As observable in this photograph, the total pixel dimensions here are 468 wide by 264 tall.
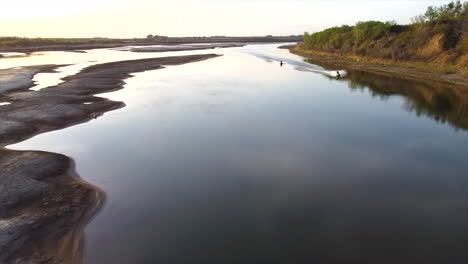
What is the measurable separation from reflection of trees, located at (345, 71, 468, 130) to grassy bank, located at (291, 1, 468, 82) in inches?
243

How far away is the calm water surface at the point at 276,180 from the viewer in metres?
11.3

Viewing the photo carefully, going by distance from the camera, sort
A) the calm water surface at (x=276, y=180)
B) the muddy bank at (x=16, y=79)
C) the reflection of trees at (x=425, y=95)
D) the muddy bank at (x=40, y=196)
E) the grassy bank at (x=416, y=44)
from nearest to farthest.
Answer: the muddy bank at (x=40, y=196) < the calm water surface at (x=276, y=180) < the reflection of trees at (x=425, y=95) < the muddy bank at (x=16, y=79) < the grassy bank at (x=416, y=44)

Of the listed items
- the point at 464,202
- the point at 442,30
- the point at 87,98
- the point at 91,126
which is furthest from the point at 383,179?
the point at 442,30

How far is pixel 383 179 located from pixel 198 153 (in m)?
10.1

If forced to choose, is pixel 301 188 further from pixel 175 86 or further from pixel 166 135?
pixel 175 86

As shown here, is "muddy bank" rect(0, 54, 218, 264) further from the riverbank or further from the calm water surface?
the riverbank

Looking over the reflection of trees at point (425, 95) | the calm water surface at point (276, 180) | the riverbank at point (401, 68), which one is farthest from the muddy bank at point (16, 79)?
the riverbank at point (401, 68)

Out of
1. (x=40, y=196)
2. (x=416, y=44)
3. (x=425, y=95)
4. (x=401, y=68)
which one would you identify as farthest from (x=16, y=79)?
(x=416, y=44)

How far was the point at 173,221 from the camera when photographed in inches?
506

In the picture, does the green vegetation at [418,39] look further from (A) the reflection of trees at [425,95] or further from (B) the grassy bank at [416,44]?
(A) the reflection of trees at [425,95]

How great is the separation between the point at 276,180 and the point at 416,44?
53306mm

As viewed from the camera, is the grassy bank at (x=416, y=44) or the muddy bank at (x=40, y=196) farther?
the grassy bank at (x=416, y=44)

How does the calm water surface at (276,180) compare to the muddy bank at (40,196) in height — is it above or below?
below

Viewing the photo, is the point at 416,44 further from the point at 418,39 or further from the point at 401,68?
the point at 401,68
